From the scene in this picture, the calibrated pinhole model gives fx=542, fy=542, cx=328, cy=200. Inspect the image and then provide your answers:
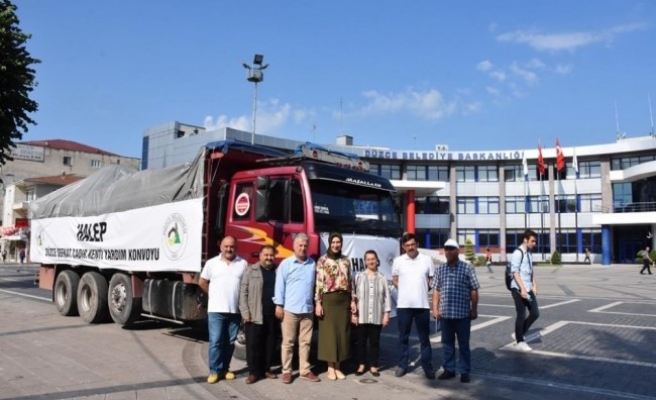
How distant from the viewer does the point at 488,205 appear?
193 ft

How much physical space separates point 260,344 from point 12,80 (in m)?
16.0

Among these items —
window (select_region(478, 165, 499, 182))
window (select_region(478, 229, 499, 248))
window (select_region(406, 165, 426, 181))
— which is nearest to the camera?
window (select_region(478, 229, 499, 248))

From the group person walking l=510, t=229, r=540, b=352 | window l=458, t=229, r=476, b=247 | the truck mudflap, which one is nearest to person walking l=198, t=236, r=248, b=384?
the truck mudflap

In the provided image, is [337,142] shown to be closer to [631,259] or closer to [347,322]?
[631,259]

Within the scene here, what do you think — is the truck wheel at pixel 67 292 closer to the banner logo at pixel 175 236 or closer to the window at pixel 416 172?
the banner logo at pixel 175 236

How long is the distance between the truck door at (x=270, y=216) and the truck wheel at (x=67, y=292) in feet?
20.1

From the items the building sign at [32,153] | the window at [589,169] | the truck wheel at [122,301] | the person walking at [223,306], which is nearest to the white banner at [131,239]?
the truck wheel at [122,301]

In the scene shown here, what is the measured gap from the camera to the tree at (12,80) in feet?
57.6

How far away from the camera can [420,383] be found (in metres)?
6.88

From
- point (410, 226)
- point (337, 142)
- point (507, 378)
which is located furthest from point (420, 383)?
point (337, 142)

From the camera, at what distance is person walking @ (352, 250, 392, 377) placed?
23.1 feet

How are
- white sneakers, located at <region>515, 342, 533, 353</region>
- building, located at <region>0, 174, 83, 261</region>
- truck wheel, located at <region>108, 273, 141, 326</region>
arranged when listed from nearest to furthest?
white sneakers, located at <region>515, 342, 533, 353</region> < truck wheel, located at <region>108, 273, 141, 326</region> < building, located at <region>0, 174, 83, 261</region>

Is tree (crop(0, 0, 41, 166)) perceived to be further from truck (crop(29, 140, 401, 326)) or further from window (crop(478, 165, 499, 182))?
window (crop(478, 165, 499, 182))

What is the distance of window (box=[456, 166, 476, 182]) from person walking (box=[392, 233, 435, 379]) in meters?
54.5
